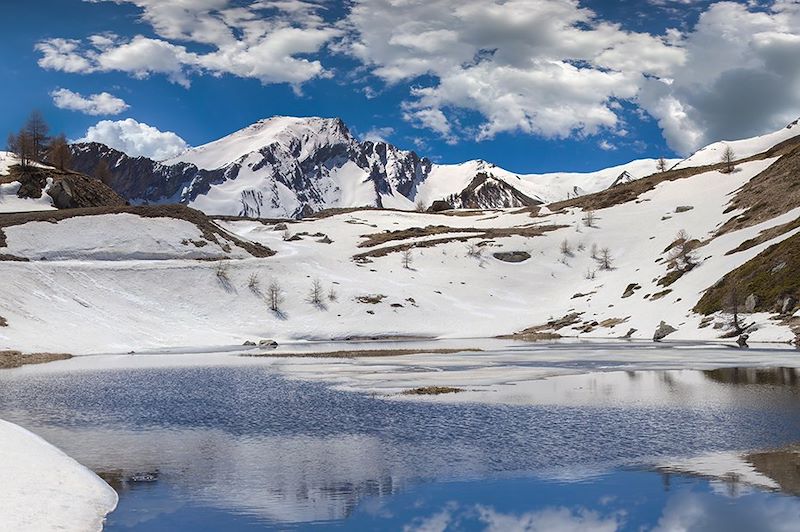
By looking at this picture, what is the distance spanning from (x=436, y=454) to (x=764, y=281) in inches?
3134

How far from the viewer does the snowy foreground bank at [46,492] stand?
16281mm

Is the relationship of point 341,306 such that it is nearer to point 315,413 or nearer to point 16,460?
point 315,413

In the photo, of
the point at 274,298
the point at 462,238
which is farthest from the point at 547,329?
the point at 462,238

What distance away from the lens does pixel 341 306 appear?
5162 inches

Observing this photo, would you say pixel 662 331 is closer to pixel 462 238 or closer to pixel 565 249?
pixel 565 249

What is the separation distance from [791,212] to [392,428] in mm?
109877

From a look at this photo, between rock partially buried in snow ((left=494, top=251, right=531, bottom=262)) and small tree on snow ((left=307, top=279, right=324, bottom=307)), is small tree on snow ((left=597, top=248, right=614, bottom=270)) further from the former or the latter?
small tree on snow ((left=307, top=279, right=324, bottom=307))

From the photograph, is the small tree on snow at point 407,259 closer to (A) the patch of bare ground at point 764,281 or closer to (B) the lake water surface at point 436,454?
(A) the patch of bare ground at point 764,281

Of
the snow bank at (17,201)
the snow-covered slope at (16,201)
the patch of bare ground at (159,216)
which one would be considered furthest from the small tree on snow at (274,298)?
the snow-covered slope at (16,201)

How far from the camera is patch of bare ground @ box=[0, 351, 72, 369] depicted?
7114cm

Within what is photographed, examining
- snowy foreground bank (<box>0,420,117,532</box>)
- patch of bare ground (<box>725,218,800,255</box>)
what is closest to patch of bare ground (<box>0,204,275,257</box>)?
patch of bare ground (<box>725,218,800,255</box>)

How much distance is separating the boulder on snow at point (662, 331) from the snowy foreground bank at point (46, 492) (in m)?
88.3

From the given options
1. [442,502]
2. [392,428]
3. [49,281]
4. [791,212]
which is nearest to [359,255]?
[49,281]

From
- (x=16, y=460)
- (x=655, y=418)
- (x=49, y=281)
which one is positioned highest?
(x=49, y=281)
